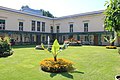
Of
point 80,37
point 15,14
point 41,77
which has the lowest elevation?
point 41,77

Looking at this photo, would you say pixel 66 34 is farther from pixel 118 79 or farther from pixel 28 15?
pixel 118 79

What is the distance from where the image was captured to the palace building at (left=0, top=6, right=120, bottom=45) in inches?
1319

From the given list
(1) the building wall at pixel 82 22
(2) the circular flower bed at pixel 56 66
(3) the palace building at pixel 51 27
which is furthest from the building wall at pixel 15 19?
(2) the circular flower bed at pixel 56 66

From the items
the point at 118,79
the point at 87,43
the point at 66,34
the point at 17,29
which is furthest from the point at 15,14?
the point at 118,79

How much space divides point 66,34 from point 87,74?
32.7 meters

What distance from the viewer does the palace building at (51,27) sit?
33500 mm

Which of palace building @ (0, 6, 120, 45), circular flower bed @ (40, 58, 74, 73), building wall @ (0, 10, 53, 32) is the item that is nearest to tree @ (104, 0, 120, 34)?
circular flower bed @ (40, 58, 74, 73)

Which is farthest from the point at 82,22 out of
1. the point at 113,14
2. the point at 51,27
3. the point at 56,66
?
the point at 113,14

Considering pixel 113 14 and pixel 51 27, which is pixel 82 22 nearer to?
pixel 51 27

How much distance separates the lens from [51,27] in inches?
1773

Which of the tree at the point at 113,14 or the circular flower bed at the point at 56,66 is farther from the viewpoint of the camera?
the circular flower bed at the point at 56,66

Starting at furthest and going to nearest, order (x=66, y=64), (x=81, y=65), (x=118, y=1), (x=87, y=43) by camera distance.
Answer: (x=87, y=43), (x=81, y=65), (x=66, y=64), (x=118, y=1)

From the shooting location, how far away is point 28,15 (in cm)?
3791

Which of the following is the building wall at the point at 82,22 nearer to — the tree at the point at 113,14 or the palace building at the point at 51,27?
the palace building at the point at 51,27
